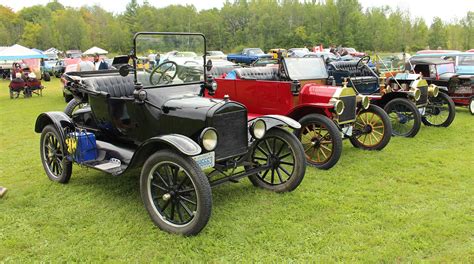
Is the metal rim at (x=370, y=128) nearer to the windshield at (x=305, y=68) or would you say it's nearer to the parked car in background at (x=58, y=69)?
the windshield at (x=305, y=68)

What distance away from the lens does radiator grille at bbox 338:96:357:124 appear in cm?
573

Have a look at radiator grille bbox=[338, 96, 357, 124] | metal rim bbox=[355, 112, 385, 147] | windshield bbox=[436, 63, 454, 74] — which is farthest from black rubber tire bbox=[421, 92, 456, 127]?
radiator grille bbox=[338, 96, 357, 124]

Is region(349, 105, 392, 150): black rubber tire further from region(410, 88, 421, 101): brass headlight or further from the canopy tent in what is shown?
the canopy tent

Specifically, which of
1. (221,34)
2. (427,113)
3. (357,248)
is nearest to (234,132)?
(357,248)

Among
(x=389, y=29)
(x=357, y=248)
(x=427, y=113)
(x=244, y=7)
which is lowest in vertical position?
(x=357, y=248)

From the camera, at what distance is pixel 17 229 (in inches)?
145

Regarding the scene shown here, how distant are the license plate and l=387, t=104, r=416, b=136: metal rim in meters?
4.56

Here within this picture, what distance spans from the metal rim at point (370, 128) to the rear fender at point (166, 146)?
3725 mm

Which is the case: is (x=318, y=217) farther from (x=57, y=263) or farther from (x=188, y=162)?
(x=57, y=263)

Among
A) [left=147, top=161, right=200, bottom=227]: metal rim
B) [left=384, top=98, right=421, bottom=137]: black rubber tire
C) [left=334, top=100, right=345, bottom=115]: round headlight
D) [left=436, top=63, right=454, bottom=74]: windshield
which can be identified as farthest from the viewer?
[left=436, top=63, right=454, bottom=74]: windshield

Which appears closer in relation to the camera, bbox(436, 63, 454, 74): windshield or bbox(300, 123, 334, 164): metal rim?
bbox(300, 123, 334, 164): metal rim

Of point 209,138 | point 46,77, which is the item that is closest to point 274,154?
point 209,138

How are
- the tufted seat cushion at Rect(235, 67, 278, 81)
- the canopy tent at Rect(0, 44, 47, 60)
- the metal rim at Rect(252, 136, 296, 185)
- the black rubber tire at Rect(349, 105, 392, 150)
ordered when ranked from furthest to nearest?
the canopy tent at Rect(0, 44, 47, 60), the tufted seat cushion at Rect(235, 67, 278, 81), the black rubber tire at Rect(349, 105, 392, 150), the metal rim at Rect(252, 136, 296, 185)

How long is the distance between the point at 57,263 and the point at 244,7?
6559cm
